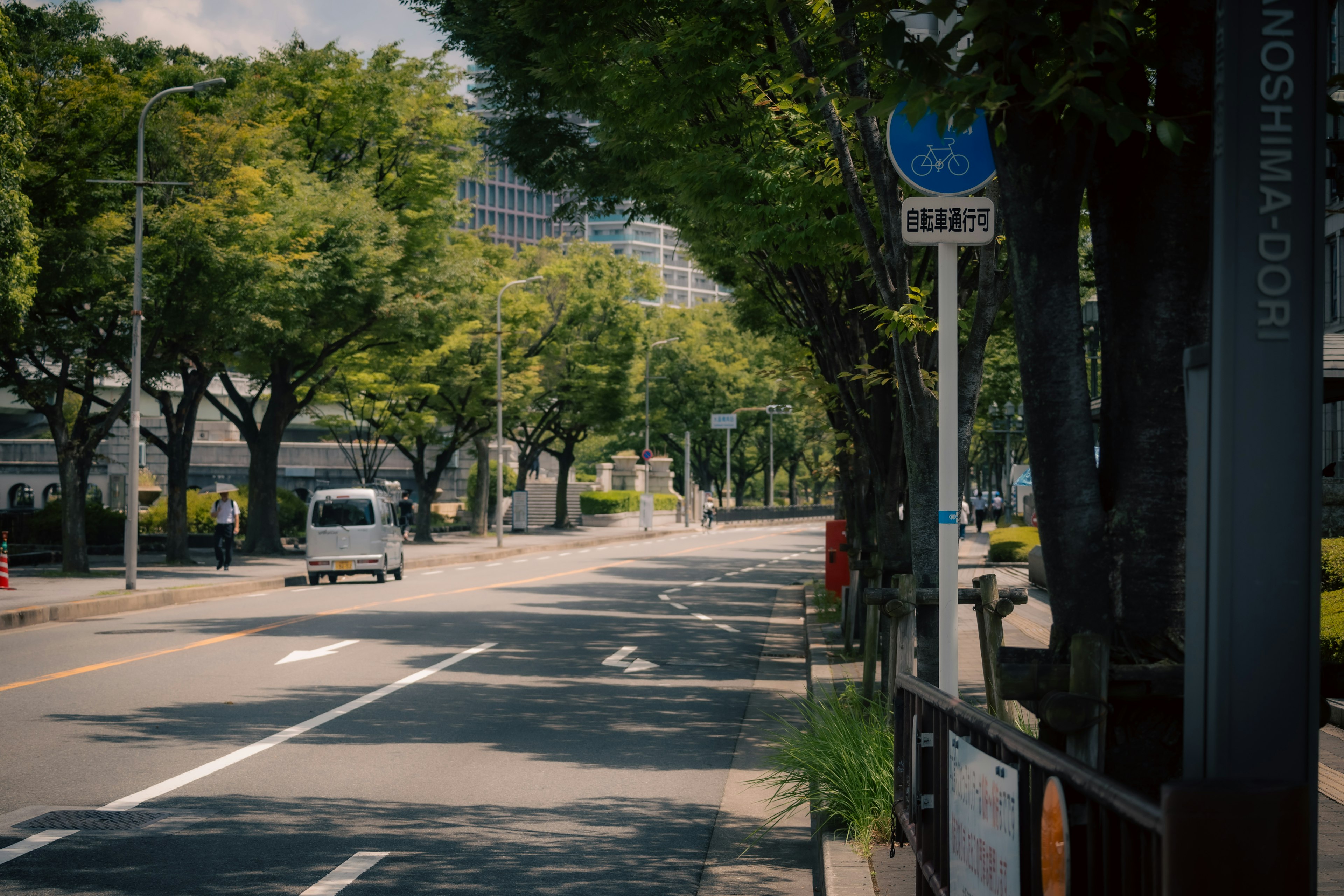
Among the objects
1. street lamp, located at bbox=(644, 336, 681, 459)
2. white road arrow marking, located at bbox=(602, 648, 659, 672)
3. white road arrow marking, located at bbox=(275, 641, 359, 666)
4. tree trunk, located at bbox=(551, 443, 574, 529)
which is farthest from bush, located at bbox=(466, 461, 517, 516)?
white road arrow marking, located at bbox=(602, 648, 659, 672)

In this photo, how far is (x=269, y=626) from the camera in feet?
58.0

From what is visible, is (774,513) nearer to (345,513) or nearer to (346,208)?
(346,208)

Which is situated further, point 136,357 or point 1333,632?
point 136,357

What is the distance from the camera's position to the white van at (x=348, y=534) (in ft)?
88.2

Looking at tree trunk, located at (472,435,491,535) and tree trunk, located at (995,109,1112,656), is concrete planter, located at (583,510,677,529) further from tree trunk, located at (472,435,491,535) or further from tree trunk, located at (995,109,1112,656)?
tree trunk, located at (995,109,1112,656)

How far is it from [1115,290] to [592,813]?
468cm

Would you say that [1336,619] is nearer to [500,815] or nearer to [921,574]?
[921,574]

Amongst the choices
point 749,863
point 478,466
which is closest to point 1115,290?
point 749,863

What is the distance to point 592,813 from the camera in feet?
24.6

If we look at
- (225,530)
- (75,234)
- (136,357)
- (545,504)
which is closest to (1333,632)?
(136,357)

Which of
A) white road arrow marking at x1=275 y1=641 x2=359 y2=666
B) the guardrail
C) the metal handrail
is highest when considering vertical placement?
the metal handrail

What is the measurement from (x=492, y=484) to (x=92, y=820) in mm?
56365

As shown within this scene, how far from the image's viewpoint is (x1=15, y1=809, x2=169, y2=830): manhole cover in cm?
687

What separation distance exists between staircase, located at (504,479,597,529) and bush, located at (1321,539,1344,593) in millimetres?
55158
